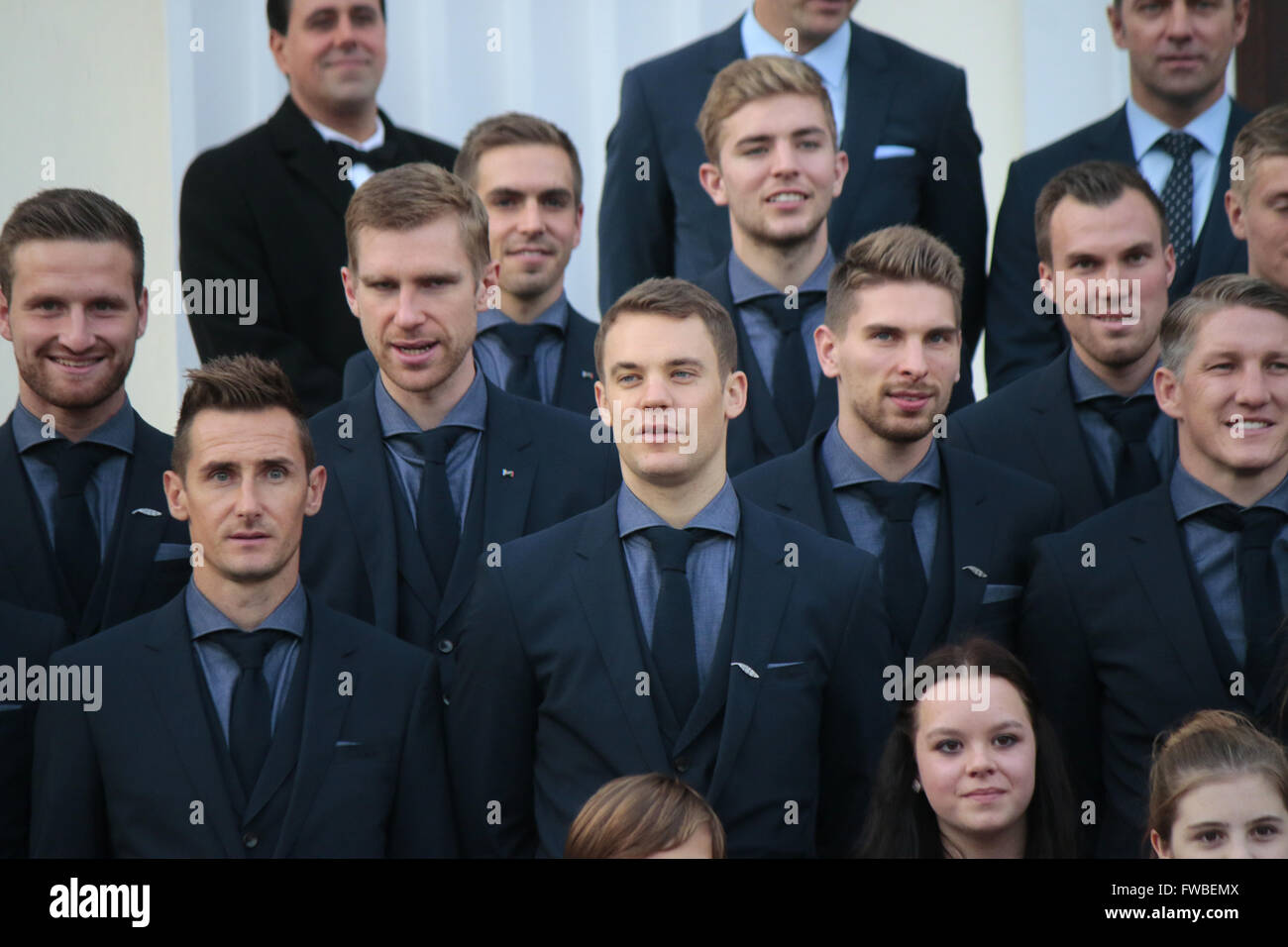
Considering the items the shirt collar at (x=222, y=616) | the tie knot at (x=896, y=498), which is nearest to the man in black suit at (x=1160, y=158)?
the tie knot at (x=896, y=498)

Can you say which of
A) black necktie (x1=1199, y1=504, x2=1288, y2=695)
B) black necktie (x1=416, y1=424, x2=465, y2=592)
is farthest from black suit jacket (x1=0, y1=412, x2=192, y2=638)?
black necktie (x1=1199, y1=504, x2=1288, y2=695)

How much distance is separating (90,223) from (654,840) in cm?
220

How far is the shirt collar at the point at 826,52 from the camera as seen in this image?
6191 millimetres

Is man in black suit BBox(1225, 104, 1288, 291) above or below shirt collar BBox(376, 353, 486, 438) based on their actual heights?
above

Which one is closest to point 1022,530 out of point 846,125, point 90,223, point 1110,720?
point 1110,720

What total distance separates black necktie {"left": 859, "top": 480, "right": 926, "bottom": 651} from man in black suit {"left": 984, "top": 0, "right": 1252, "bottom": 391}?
93cm

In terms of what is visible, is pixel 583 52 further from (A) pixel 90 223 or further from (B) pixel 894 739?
(B) pixel 894 739

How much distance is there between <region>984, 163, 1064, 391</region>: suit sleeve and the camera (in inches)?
232

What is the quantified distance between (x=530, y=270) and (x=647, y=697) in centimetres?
170

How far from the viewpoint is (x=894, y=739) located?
472 cm

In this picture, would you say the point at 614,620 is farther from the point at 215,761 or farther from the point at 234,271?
the point at 234,271

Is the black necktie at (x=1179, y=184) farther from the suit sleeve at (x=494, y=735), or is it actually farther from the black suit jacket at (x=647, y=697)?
the suit sleeve at (x=494, y=735)

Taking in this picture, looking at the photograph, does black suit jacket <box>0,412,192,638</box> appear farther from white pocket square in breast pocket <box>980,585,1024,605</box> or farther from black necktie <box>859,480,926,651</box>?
white pocket square in breast pocket <box>980,585,1024,605</box>

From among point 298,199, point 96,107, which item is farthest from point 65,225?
point 96,107
